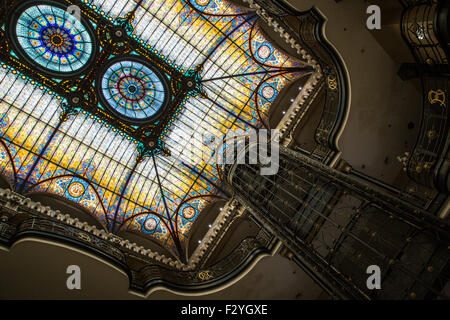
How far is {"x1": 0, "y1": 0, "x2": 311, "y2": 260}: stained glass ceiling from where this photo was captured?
14312 millimetres

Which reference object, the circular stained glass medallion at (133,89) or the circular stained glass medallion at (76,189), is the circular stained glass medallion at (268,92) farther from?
the circular stained glass medallion at (76,189)

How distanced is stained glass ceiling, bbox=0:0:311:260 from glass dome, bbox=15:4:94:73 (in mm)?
45

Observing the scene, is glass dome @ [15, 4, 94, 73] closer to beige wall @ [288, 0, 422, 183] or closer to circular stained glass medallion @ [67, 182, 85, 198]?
circular stained glass medallion @ [67, 182, 85, 198]

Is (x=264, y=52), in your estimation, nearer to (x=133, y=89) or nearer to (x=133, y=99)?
(x=133, y=89)

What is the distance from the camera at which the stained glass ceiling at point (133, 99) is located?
1431cm

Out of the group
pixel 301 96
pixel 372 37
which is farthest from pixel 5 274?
pixel 372 37

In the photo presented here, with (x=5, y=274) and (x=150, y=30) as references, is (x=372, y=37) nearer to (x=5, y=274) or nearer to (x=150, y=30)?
(x=150, y=30)

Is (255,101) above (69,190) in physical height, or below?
above

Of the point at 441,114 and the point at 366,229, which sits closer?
the point at 366,229

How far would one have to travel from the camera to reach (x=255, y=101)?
56.7 ft

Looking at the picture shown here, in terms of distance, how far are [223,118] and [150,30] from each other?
6097mm

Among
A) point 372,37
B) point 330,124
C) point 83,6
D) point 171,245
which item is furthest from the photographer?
point 171,245

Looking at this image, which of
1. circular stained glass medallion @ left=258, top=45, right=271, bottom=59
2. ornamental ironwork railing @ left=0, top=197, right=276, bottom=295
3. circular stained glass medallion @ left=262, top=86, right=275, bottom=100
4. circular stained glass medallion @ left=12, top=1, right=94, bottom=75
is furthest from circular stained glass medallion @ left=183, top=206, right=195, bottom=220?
circular stained glass medallion @ left=258, top=45, right=271, bottom=59

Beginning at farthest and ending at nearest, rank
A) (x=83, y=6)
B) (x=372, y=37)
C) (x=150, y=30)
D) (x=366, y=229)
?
(x=150, y=30), (x=83, y=6), (x=372, y=37), (x=366, y=229)
